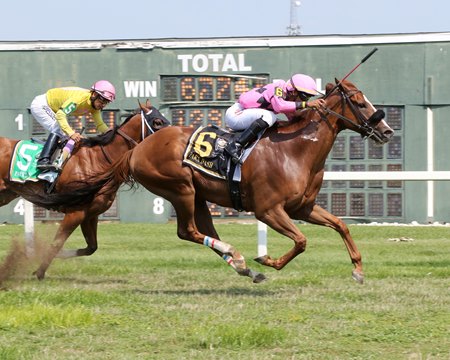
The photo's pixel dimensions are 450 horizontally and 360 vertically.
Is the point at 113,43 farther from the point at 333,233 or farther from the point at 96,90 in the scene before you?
the point at 96,90

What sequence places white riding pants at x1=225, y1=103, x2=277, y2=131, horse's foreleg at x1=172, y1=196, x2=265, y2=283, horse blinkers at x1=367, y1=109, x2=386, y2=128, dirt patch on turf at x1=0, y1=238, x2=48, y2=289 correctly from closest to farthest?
horse's foreleg at x1=172, y1=196, x2=265, y2=283
white riding pants at x1=225, y1=103, x2=277, y2=131
horse blinkers at x1=367, y1=109, x2=386, y2=128
dirt patch on turf at x1=0, y1=238, x2=48, y2=289

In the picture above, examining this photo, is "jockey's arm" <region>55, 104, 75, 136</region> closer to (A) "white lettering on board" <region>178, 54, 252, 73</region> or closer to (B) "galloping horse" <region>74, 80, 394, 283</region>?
(B) "galloping horse" <region>74, 80, 394, 283</region>

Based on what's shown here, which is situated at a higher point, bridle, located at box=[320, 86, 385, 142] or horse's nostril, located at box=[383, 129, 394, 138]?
bridle, located at box=[320, 86, 385, 142]

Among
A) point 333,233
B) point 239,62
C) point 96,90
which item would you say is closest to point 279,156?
point 96,90

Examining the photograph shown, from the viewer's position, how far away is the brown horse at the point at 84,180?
32.1ft

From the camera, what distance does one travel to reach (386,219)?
17016mm

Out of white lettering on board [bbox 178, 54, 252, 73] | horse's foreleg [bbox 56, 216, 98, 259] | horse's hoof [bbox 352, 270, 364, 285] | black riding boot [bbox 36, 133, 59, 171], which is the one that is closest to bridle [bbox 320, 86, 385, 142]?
horse's hoof [bbox 352, 270, 364, 285]

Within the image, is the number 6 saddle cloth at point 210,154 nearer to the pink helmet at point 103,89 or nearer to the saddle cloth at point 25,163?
the pink helmet at point 103,89

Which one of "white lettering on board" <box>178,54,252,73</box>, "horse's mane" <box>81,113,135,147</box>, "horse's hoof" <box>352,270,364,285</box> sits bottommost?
"horse's hoof" <box>352,270,364,285</box>

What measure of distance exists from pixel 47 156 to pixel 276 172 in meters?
2.55

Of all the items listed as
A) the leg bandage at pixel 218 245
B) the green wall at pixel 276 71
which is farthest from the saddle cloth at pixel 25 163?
the green wall at pixel 276 71

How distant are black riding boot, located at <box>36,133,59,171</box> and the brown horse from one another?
0.51ft

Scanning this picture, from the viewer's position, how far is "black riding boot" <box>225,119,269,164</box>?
28.6 ft

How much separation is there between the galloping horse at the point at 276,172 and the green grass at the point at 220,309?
1.49 ft
